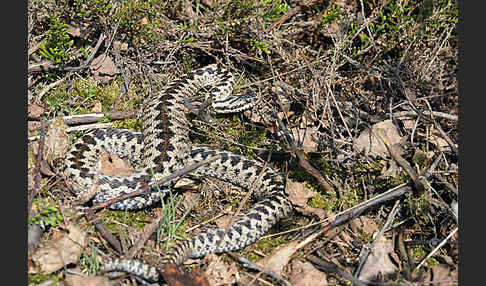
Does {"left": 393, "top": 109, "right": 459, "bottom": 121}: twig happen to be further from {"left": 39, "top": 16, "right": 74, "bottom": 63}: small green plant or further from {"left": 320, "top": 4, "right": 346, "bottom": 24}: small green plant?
{"left": 39, "top": 16, "right": 74, "bottom": 63}: small green plant

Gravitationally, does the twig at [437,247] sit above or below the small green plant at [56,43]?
below

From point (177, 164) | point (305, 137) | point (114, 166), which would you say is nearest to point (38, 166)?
point (114, 166)

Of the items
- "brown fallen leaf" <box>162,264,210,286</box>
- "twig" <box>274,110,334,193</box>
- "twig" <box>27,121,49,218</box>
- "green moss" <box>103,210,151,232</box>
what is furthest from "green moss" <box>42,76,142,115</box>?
"brown fallen leaf" <box>162,264,210,286</box>

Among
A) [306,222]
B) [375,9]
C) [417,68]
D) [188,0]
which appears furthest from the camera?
[188,0]

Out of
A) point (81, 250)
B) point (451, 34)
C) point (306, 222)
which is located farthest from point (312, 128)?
point (81, 250)

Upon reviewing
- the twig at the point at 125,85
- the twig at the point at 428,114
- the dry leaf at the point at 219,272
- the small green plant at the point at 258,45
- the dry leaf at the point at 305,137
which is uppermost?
the small green plant at the point at 258,45

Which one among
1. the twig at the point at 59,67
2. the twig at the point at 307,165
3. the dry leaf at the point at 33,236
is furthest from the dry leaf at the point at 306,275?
the twig at the point at 59,67

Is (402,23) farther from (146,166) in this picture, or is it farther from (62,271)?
(62,271)

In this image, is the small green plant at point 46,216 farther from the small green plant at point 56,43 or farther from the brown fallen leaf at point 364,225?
the brown fallen leaf at point 364,225
